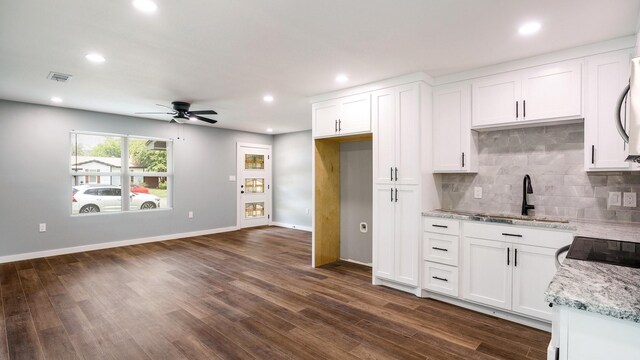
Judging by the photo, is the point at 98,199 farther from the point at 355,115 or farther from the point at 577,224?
the point at 577,224

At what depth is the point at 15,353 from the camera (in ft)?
7.64

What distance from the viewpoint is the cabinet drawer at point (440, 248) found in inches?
125

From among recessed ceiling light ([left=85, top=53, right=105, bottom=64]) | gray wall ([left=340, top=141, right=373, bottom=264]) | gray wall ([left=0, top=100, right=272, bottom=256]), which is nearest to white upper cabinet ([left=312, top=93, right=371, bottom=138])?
gray wall ([left=340, top=141, right=373, bottom=264])

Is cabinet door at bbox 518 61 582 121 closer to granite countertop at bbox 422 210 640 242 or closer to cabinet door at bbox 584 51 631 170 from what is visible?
cabinet door at bbox 584 51 631 170

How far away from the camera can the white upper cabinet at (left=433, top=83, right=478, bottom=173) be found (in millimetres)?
3326

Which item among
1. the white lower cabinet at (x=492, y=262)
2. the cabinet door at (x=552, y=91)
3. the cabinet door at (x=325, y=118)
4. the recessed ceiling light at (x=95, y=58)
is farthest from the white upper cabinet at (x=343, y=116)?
the recessed ceiling light at (x=95, y=58)

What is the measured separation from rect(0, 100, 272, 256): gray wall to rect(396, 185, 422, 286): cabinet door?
489cm

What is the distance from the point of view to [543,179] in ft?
10.1

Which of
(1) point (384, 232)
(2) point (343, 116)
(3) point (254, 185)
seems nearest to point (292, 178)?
(3) point (254, 185)

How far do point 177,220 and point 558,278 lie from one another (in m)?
6.70

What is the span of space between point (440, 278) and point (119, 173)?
5776mm

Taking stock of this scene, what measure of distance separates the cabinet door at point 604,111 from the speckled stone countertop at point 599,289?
1.88m

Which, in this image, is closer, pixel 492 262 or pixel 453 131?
pixel 492 262

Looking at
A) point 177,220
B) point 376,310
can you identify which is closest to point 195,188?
point 177,220
